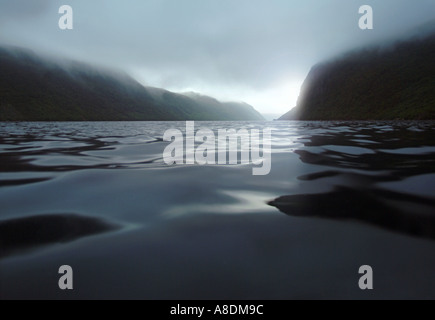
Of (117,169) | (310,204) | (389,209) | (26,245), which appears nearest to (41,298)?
(26,245)

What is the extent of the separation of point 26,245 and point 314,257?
2.47 meters

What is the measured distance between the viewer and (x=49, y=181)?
4.73 meters

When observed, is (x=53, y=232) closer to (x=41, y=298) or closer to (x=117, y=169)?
(x=41, y=298)

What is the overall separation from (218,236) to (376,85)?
133606 mm

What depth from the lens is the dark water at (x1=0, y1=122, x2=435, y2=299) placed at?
5.90 ft
